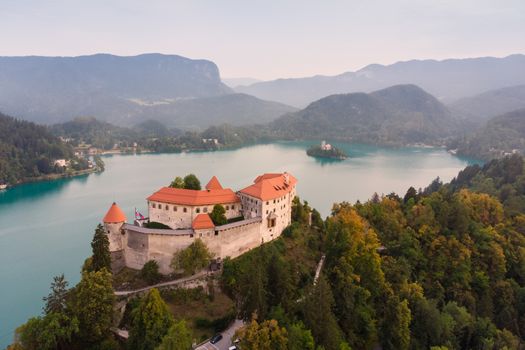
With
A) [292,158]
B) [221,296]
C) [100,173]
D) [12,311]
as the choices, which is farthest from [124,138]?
[221,296]

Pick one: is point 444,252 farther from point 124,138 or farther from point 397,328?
point 124,138

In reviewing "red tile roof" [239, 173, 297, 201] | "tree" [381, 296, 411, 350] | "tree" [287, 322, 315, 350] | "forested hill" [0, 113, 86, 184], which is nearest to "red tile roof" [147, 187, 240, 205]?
"red tile roof" [239, 173, 297, 201]

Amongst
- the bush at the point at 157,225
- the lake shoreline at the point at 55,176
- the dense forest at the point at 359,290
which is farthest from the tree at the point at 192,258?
the lake shoreline at the point at 55,176

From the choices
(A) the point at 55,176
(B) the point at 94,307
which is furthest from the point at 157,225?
(A) the point at 55,176

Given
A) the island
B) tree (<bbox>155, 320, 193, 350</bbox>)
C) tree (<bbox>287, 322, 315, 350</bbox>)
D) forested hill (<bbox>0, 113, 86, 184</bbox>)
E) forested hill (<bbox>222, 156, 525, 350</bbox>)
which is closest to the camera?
tree (<bbox>155, 320, 193, 350</bbox>)

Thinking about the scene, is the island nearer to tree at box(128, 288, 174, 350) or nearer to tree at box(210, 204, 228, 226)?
tree at box(210, 204, 228, 226)

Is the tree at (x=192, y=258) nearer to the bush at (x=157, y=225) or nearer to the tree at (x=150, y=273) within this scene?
the tree at (x=150, y=273)
